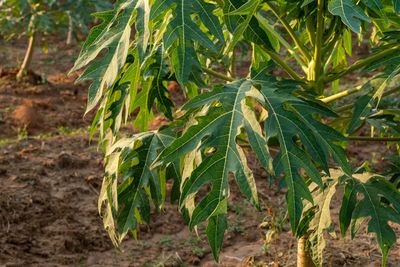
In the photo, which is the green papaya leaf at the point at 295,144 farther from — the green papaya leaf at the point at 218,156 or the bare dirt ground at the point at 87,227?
the bare dirt ground at the point at 87,227

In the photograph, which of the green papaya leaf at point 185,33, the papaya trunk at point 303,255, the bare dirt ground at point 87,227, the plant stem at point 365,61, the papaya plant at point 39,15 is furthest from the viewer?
the papaya plant at point 39,15

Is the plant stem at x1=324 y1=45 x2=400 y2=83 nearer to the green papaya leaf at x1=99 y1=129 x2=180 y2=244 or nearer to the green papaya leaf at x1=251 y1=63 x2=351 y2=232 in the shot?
the green papaya leaf at x1=251 y1=63 x2=351 y2=232

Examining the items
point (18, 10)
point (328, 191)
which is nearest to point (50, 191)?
point (328, 191)

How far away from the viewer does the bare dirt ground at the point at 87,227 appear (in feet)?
8.87

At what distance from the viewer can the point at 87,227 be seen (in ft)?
10.1

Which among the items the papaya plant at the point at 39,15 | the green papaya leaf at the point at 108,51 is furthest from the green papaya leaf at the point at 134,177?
the papaya plant at the point at 39,15

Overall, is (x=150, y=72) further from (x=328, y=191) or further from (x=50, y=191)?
(x=50, y=191)

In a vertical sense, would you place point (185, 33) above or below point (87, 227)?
above

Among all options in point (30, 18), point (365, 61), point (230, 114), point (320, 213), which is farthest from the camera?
point (30, 18)

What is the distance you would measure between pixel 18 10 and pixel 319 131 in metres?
5.91

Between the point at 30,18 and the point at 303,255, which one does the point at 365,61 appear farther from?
the point at 30,18

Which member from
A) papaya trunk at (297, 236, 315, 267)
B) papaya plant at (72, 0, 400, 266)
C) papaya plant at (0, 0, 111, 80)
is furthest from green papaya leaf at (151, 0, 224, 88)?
papaya plant at (0, 0, 111, 80)

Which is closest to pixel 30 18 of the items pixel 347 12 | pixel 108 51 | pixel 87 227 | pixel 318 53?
pixel 87 227

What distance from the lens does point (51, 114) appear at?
17.9 feet
